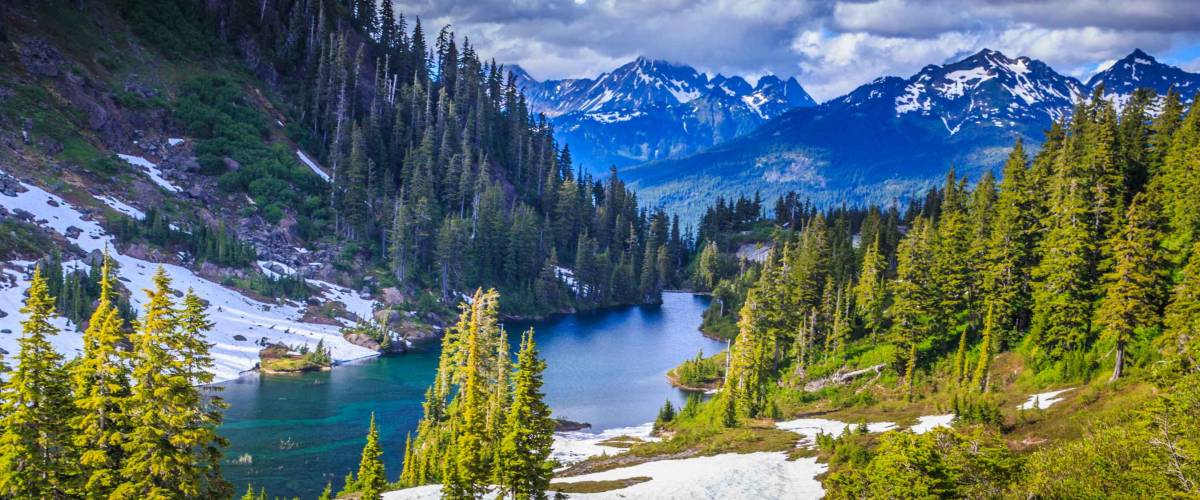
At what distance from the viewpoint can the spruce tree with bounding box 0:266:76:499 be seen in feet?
70.6

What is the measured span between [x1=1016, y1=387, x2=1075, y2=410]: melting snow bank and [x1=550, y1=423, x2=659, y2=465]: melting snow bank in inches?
975

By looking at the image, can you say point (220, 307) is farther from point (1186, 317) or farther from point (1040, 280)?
point (1186, 317)

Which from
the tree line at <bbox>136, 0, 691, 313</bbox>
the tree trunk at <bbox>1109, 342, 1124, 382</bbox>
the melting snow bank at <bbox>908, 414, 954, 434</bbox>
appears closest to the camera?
the melting snow bank at <bbox>908, 414, 954, 434</bbox>

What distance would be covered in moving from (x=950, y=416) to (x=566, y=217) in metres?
122

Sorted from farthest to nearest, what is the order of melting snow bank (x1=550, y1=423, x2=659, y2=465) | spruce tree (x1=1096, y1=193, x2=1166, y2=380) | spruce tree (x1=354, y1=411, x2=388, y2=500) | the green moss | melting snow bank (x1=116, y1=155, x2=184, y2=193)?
melting snow bank (x1=116, y1=155, x2=184, y2=193) < melting snow bank (x1=550, y1=423, x2=659, y2=465) < spruce tree (x1=1096, y1=193, x2=1166, y2=380) < the green moss < spruce tree (x1=354, y1=411, x2=388, y2=500)

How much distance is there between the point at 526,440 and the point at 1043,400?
29.2 metres

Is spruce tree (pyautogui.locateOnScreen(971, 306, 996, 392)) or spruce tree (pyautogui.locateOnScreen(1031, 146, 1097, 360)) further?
spruce tree (pyautogui.locateOnScreen(971, 306, 996, 392))

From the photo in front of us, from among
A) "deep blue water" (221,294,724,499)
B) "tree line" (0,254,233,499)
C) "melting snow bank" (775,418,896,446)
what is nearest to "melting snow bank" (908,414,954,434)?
"melting snow bank" (775,418,896,446)

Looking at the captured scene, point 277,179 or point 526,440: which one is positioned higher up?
point 277,179

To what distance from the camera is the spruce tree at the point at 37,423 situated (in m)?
21.5

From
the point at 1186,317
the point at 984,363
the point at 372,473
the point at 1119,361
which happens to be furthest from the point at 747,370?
the point at 372,473

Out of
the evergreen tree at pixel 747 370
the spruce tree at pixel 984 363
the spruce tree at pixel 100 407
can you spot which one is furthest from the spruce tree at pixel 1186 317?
the spruce tree at pixel 100 407

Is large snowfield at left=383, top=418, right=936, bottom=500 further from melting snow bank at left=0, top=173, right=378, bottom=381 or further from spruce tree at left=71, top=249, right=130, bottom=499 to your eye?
melting snow bank at left=0, top=173, right=378, bottom=381

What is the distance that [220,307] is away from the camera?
79812mm
